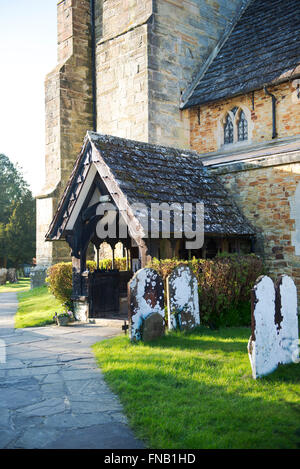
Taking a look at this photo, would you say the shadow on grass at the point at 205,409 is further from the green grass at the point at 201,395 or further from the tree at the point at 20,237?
the tree at the point at 20,237

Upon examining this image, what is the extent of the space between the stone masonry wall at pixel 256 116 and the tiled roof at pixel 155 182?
408cm

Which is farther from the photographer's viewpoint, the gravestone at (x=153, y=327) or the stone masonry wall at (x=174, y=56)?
the stone masonry wall at (x=174, y=56)

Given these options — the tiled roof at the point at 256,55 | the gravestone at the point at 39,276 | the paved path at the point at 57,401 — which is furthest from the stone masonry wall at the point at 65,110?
the paved path at the point at 57,401

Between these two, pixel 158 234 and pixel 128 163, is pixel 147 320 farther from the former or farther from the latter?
pixel 128 163

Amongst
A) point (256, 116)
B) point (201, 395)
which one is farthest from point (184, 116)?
point (201, 395)

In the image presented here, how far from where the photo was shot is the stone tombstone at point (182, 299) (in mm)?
7246

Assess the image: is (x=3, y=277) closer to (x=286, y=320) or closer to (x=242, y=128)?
(x=242, y=128)

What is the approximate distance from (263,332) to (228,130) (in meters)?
11.7

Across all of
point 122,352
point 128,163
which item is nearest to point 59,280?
point 128,163

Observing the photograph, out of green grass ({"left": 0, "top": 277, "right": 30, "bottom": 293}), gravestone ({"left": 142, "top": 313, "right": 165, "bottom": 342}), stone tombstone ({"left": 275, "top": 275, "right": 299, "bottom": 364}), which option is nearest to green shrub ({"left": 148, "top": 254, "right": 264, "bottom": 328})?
gravestone ({"left": 142, "top": 313, "right": 165, "bottom": 342})

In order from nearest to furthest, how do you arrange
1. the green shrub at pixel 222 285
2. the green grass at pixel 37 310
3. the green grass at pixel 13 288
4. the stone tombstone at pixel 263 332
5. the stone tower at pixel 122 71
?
the stone tombstone at pixel 263 332 < the green shrub at pixel 222 285 < the green grass at pixel 37 310 < the stone tower at pixel 122 71 < the green grass at pixel 13 288

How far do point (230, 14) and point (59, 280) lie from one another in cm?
1378

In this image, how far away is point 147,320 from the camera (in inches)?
266

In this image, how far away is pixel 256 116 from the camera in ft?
47.2
